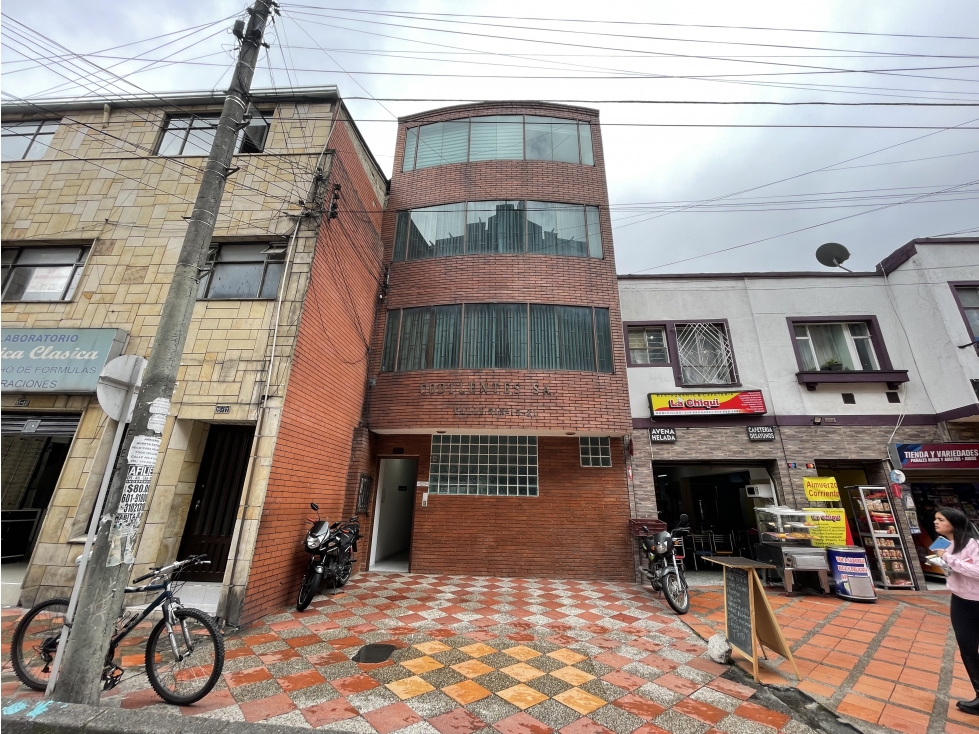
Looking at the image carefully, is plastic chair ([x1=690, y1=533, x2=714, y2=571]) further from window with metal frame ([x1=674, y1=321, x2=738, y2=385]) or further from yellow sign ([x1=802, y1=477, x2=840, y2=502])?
window with metal frame ([x1=674, y1=321, x2=738, y2=385])

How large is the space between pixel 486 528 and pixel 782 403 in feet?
24.5

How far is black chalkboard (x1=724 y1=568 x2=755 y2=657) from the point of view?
4051 millimetres

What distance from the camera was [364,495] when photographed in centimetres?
848

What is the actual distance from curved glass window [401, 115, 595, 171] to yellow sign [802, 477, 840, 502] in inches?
362

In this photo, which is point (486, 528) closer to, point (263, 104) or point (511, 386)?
point (511, 386)

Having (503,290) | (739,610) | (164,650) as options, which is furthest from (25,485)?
(739,610)

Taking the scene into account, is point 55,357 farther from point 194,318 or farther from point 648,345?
point 648,345

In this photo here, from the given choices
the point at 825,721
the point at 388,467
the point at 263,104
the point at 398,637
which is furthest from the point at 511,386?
the point at 263,104

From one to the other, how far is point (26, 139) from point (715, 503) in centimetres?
1962

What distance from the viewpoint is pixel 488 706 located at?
3287 millimetres

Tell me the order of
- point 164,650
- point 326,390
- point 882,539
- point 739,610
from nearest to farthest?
point 164,650
point 739,610
point 326,390
point 882,539

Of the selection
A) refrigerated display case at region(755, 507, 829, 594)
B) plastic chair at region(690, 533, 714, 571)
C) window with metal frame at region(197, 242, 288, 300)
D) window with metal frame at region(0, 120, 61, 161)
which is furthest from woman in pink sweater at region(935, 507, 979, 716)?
window with metal frame at region(0, 120, 61, 161)

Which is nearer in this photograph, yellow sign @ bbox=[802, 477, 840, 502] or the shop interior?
yellow sign @ bbox=[802, 477, 840, 502]

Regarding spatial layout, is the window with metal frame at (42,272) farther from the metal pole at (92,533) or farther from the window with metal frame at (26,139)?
the metal pole at (92,533)
